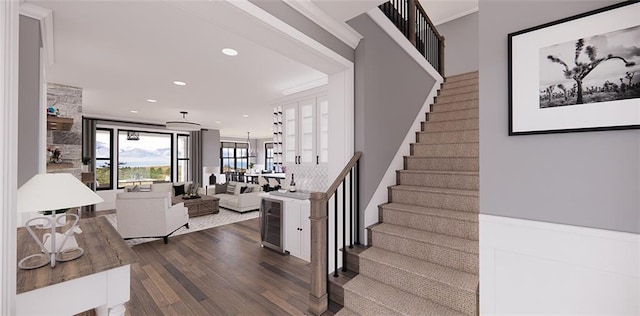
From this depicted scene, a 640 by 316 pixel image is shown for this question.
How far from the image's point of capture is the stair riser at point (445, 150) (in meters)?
2.88

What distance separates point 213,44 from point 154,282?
2.80 metres

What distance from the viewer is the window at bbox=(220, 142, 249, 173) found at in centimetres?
1289

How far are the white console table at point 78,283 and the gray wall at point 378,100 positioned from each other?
1947mm

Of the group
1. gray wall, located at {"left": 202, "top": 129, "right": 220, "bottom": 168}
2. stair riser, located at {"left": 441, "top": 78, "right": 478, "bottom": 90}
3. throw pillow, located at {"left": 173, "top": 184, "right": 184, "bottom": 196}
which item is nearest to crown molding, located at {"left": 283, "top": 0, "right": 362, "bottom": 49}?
stair riser, located at {"left": 441, "top": 78, "right": 478, "bottom": 90}

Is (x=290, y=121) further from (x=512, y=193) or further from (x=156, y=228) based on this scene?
(x=512, y=193)

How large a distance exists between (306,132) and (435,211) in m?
2.27

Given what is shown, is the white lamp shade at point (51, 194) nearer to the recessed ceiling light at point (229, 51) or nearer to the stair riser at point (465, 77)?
the recessed ceiling light at point (229, 51)

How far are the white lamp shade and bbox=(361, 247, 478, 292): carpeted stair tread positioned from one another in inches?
79.5

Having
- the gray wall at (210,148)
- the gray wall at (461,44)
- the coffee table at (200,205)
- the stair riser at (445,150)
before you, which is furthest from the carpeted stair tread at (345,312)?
the gray wall at (210,148)

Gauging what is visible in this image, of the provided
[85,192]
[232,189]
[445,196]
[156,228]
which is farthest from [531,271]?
[232,189]

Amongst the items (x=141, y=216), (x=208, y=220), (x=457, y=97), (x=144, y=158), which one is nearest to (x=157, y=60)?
(x=141, y=216)

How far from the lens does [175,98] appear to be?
5121 mm

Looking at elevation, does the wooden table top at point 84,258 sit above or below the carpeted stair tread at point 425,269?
above

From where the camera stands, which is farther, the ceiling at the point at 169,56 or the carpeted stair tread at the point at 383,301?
the ceiling at the point at 169,56
